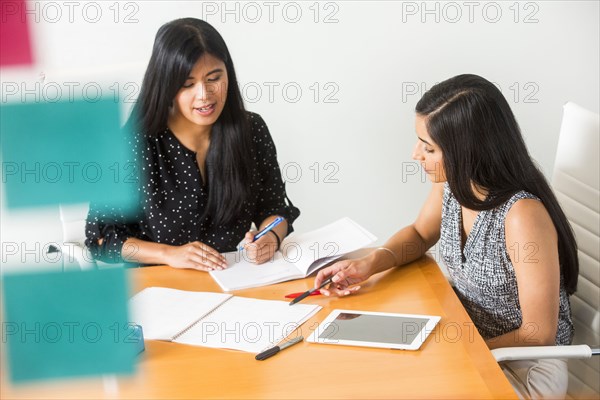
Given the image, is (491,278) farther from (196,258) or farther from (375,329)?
(196,258)

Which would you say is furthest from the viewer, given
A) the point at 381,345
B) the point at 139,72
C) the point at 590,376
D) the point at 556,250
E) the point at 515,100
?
the point at 515,100

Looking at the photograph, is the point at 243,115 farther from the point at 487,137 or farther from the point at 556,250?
the point at 556,250

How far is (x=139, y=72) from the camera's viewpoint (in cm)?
201

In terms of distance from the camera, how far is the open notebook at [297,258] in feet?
5.77

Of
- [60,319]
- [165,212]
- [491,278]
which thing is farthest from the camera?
[165,212]

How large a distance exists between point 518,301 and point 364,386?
594 mm

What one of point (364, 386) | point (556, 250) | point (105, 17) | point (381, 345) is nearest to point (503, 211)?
point (556, 250)

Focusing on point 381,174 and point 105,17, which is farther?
point 381,174

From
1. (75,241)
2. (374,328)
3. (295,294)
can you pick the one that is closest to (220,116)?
(75,241)

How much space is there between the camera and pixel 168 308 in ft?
5.31

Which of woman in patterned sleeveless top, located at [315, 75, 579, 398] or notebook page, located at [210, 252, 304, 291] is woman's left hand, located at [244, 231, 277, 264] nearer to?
notebook page, located at [210, 252, 304, 291]

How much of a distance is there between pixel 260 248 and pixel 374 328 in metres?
0.46

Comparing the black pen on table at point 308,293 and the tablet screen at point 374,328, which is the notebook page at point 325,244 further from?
the tablet screen at point 374,328

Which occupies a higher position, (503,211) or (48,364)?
→ (48,364)
